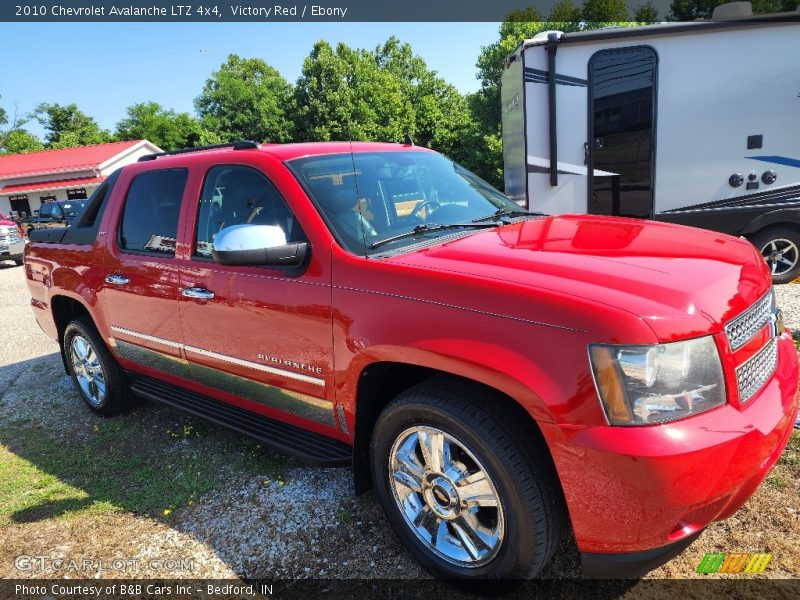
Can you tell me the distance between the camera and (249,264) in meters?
2.62

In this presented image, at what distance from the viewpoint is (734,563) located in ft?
7.86

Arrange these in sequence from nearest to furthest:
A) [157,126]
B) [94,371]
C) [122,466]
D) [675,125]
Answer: [122,466] → [94,371] → [675,125] → [157,126]

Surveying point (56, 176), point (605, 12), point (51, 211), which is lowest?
point (51, 211)

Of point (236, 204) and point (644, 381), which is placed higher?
point (236, 204)

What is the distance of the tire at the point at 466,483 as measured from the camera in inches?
81.5

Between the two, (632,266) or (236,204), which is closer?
(632,266)

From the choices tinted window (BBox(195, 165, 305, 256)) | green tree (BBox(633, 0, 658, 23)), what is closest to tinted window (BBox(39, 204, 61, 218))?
tinted window (BBox(195, 165, 305, 256))

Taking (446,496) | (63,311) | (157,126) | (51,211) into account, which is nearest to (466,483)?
(446,496)

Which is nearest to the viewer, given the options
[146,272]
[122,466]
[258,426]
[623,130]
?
[258,426]

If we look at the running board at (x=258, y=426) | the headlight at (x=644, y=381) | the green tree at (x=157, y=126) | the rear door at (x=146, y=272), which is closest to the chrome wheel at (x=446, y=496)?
the running board at (x=258, y=426)

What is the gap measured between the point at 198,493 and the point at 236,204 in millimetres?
1712

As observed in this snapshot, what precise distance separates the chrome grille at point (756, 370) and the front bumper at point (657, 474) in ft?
0.21

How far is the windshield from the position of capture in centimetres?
275
